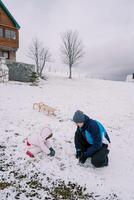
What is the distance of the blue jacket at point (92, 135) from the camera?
5309 millimetres

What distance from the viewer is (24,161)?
5.42 m

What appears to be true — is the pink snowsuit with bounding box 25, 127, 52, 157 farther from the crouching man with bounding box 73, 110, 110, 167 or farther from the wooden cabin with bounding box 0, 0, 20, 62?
the wooden cabin with bounding box 0, 0, 20, 62

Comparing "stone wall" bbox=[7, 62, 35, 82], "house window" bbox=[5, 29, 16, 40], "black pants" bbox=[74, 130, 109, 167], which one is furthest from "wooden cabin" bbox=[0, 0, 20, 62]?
"black pants" bbox=[74, 130, 109, 167]

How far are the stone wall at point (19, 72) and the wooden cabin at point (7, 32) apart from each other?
27.2 feet

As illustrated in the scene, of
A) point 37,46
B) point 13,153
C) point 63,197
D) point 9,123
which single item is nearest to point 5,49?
point 37,46

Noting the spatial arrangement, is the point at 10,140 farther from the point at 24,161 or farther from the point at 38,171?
the point at 38,171

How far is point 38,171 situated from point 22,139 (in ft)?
6.35

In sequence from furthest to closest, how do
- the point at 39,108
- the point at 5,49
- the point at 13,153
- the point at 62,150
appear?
1. the point at 5,49
2. the point at 39,108
3. the point at 62,150
4. the point at 13,153

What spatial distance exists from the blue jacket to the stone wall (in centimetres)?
1819

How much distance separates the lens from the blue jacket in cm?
531

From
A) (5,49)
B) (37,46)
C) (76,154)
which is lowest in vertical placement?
(76,154)

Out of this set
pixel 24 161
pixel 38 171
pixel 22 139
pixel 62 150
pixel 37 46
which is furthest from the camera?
pixel 37 46

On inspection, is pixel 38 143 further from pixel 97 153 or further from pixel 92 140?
pixel 97 153

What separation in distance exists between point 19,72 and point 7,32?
1009 centimetres
